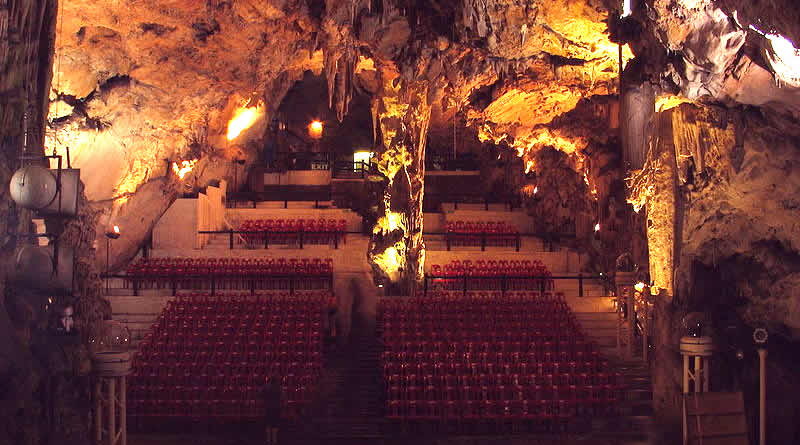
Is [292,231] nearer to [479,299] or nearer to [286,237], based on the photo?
[286,237]

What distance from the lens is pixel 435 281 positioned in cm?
1888

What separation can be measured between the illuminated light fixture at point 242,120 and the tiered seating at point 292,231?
278 centimetres

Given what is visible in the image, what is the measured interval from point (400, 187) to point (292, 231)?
4376 mm

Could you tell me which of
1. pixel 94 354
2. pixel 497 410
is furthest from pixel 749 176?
pixel 94 354

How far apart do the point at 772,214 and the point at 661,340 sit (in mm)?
2534

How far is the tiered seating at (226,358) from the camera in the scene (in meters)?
12.6

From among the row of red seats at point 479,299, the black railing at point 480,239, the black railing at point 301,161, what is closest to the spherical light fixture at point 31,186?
the row of red seats at point 479,299

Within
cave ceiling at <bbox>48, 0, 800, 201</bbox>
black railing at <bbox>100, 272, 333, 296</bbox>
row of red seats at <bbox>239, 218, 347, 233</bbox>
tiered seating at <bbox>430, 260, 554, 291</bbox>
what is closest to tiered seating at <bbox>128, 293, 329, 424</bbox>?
black railing at <bbox>100, 272, 333, 296</bbox>

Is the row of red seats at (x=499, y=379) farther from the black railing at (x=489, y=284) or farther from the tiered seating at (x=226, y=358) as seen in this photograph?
the black railing at (x=489, y=284)

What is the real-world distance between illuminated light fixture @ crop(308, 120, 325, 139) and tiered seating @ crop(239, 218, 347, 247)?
7.72m

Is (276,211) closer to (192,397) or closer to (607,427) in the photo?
(192,397)

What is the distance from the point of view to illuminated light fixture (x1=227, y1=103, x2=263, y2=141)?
825 inches

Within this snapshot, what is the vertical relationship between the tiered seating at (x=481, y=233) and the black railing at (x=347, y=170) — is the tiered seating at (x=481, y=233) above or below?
below

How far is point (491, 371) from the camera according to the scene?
1320 cm
